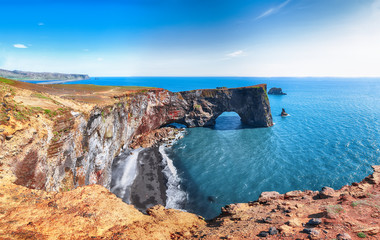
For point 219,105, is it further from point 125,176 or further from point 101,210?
point 101,210

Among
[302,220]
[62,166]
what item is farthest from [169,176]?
[302,220]

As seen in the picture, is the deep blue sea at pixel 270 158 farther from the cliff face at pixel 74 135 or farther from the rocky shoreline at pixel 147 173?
the cliff face at pixel 74 135

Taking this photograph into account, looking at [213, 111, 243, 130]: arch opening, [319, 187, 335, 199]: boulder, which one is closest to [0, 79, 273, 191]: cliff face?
[213, 111, 243, 130]: arch opening

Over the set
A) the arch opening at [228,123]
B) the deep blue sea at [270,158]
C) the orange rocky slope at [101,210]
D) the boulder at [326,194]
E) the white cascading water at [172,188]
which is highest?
the orange rocky slope at [101,210]

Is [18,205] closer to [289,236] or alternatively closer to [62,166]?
[62,166]

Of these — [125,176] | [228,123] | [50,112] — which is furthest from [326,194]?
[228,123]

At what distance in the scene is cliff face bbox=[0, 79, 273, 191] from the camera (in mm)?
14945

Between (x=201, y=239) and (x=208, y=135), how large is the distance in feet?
151

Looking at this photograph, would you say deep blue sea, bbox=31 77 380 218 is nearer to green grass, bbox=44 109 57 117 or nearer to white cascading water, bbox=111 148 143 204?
white cascading water, bbox=111 148 143 204

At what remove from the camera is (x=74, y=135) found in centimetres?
2122

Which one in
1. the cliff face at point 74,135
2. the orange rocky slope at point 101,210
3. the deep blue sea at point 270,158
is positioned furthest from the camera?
the deep blue sea at point 270,158

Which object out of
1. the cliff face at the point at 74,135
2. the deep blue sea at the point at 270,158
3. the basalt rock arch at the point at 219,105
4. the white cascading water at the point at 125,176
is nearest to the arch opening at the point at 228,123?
the deep blue sea at the point at 270,158

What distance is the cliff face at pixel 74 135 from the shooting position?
49.0ft

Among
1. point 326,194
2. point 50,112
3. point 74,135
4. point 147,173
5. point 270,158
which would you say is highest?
point 50,112
